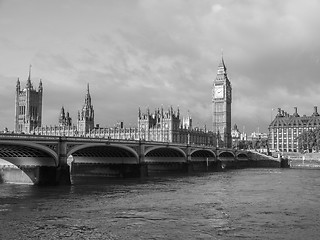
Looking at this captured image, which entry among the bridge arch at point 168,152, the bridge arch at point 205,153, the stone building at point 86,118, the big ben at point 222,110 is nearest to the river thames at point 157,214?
the bridge arch at point 168,152

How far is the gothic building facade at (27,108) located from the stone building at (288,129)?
98.9 meters

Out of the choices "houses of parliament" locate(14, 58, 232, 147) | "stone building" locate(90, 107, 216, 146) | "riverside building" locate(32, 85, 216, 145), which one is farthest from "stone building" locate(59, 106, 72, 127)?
"stone building" locate(90, 107, 216, 146)

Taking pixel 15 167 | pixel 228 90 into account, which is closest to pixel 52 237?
pixel 15 167

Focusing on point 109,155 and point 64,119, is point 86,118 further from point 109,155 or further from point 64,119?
point 109,155

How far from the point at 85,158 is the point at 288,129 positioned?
133m

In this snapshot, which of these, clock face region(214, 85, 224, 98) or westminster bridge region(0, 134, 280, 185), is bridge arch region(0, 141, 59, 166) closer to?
westminster bridge region(0, 134, 280, 185)

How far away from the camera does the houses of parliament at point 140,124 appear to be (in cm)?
13712

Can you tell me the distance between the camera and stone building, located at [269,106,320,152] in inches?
7239

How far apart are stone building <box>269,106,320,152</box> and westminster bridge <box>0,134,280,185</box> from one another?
81376 mm

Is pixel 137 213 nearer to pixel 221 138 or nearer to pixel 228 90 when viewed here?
pixel 221 138

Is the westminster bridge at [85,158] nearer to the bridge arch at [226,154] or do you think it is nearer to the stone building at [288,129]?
the bridge arch at [226,154]

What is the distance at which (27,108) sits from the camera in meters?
178

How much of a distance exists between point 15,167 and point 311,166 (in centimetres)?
8704

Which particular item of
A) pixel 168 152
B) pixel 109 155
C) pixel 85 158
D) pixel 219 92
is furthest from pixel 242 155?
pixel 85 158
